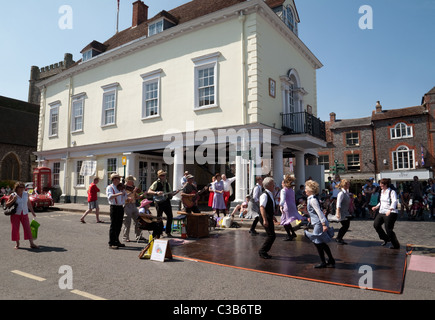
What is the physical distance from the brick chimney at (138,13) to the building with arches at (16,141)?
77.6 ft

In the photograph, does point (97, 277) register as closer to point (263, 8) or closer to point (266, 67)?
point (266, 67)

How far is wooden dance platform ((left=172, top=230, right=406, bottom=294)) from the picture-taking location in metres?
4.75

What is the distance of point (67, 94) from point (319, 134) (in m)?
18.1

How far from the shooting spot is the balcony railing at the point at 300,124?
14.9 metres

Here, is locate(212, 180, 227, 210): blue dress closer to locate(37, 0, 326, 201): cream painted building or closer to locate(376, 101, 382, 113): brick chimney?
locate(37, 0, 326, 201): cream painted building

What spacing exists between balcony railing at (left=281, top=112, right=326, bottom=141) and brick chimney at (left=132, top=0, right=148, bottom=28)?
14.4 meters

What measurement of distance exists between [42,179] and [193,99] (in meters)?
15.0

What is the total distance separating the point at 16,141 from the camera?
36.8 metres

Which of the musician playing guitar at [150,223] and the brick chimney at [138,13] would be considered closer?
the musician playing guitar at [150,223]

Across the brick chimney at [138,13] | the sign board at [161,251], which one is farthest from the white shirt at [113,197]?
the brick chimney at [138,13]

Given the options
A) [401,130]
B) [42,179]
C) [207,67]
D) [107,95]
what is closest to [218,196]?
[207,67]

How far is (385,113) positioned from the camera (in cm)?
3425

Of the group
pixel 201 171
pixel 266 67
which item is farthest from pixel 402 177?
pixel 266 67

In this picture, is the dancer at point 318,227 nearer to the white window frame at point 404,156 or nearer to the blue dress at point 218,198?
the blue dress at point 218,198
